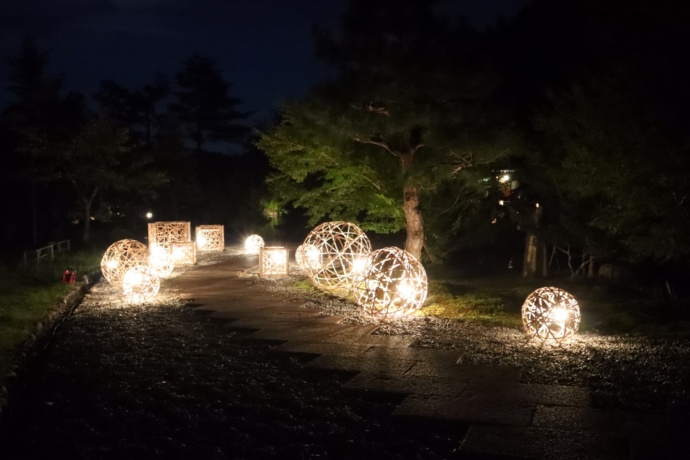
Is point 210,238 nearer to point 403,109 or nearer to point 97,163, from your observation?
point 97,163

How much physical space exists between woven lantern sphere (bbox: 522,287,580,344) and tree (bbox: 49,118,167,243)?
20261 millimetres

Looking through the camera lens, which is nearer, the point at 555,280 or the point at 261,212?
the point at 555,280

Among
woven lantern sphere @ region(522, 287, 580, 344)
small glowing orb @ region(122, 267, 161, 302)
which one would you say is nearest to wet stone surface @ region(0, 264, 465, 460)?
woven lantern sphere @ region(522, 287, 580, 344)

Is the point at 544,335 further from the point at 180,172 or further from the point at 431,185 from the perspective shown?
the point at 180,172

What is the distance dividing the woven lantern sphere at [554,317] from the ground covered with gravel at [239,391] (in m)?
0.23

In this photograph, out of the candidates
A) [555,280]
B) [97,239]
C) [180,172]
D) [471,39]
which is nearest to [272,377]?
[471,39]

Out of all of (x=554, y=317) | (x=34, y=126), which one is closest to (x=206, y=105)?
(x=34, y=126)

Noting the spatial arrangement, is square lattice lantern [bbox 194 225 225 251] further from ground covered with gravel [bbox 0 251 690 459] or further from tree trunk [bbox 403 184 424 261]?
ground covered with gravel [bbox 0 251 690 459]

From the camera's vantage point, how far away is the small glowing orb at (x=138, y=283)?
1359 centimetres

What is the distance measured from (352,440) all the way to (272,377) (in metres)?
2.18

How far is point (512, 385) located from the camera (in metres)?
7.06

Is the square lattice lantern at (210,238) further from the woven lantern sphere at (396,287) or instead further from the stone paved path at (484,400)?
the woven lantern sphere at (396,287)

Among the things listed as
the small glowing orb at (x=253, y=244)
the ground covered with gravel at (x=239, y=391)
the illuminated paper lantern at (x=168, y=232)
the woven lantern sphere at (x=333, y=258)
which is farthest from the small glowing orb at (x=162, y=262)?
the ground covered with gravel at (x=239, y=391)

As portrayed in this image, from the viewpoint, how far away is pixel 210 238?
26906mm
